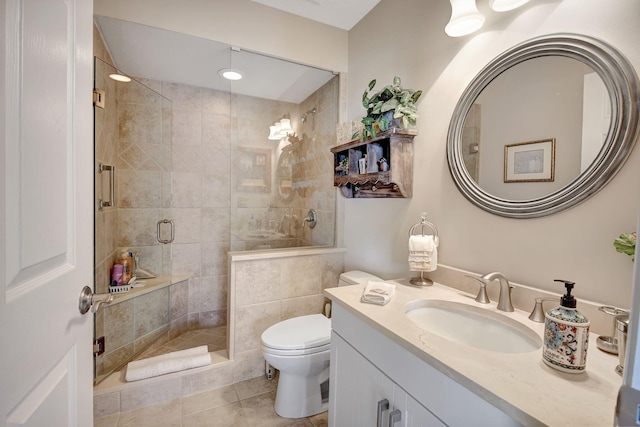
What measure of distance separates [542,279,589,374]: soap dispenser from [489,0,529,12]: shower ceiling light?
42.9 inches

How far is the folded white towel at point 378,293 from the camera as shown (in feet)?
3.80

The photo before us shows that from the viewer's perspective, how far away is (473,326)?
1.13 m

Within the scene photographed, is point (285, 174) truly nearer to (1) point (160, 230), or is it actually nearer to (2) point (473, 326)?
(1) point (160, 230)

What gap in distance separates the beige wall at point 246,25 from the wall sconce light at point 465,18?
118cm

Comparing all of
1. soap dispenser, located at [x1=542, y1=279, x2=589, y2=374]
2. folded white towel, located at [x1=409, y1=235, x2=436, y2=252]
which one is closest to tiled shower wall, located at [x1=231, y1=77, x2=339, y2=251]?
folded white towel, located at [x1=409, y1=235, x2=436, y2=252]

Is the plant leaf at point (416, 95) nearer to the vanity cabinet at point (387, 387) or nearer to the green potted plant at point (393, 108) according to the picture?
the green potted plant at point (393, 108)

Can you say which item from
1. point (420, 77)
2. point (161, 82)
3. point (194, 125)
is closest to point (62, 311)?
point (420, 77)

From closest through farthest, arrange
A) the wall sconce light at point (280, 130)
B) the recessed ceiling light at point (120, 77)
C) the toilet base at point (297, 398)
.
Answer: the toilet base at point (297, 398) < the recessed ceiling light at point (120, 77) < the wall sconce light at point (280, 130)

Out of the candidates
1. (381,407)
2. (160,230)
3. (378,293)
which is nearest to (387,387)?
(381,407)

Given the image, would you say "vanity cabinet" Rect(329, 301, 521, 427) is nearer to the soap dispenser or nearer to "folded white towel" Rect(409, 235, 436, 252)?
the soap dispenser

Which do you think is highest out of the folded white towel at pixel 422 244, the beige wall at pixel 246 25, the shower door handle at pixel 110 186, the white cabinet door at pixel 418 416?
the beige wall at pixel 246 25

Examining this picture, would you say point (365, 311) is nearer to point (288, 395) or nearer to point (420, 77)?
point (288, 395)

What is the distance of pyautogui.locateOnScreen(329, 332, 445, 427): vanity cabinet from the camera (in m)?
0.85

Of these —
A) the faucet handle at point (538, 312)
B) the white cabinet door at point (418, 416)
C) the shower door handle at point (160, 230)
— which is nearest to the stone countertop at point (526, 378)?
the faucet handle at point (538, 312)
